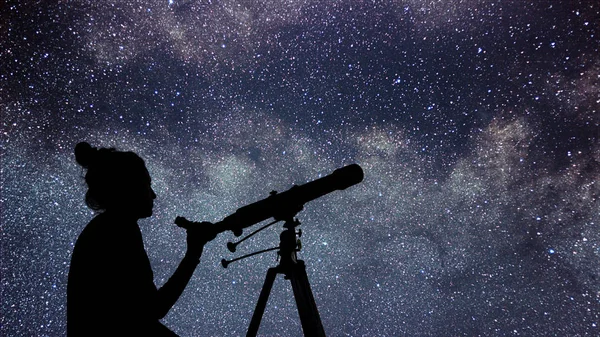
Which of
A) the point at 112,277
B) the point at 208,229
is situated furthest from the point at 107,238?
the point at 208,229

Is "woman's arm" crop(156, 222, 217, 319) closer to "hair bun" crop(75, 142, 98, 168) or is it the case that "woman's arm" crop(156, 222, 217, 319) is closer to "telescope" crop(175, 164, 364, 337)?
"telescope" crop(175, 164, 364, 337)

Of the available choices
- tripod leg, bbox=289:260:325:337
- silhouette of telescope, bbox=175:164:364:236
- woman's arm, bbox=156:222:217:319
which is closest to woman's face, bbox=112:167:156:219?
woman's arm, bbox=156:222:217:319

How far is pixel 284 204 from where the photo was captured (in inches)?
102

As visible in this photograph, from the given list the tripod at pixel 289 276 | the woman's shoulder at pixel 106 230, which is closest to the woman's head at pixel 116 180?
the woman's shoulder at pixel 106 230

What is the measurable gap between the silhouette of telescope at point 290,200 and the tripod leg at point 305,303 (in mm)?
494

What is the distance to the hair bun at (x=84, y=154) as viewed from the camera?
230 cm

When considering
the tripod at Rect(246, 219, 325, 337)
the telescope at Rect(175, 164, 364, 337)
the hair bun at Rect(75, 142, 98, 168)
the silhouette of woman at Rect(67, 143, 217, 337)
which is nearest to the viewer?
the silhouette of woman at Rect(67, 143, 217, 337)

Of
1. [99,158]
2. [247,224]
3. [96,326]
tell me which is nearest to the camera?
[96,326]

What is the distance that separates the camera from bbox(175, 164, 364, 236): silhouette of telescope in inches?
96.1

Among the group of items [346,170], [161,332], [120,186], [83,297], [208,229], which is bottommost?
[161,332]

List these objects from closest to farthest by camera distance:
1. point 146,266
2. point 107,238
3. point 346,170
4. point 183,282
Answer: point 107,238 < point 146,266 < point 183,282 < point 346,170

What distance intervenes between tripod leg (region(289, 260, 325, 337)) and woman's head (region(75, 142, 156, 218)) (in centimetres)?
130

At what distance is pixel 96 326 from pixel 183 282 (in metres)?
0.56

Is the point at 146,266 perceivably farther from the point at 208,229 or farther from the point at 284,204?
the point at 284,204
